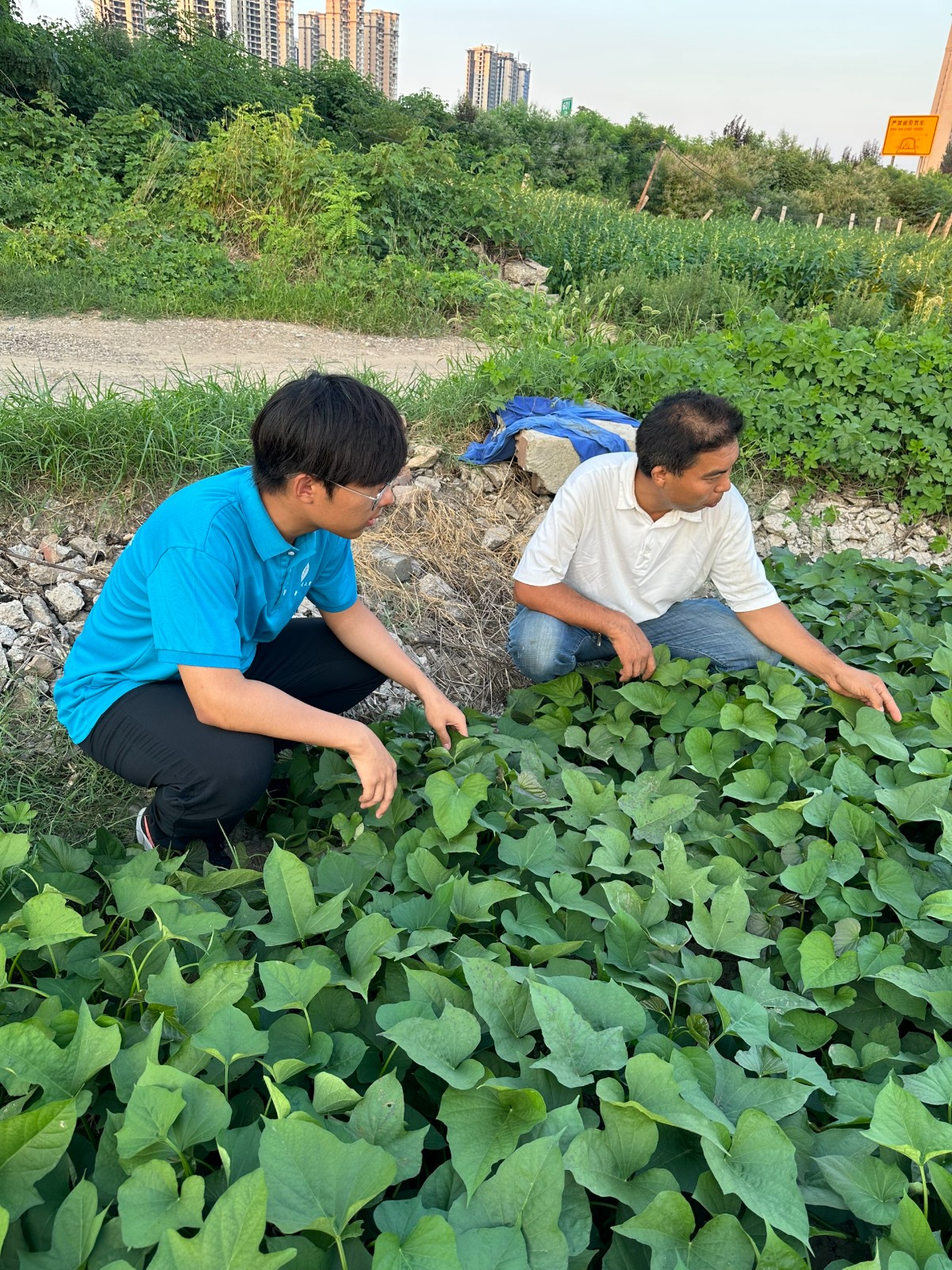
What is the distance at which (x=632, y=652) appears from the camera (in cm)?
251

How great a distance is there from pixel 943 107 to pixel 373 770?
3557 centimetres

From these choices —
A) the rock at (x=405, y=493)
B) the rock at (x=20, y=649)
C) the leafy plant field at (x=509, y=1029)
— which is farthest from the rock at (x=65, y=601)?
the rock at (x=405, y=493)

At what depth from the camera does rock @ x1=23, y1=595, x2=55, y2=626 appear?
275 centimetres

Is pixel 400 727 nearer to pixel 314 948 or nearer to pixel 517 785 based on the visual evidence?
pixel 517 785

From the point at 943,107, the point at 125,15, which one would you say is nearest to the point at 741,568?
the point at 125,15

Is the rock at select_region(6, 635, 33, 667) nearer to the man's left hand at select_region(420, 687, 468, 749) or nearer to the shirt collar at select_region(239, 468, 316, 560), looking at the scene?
the shirt collar at select_region(239, 468, 316, 560)

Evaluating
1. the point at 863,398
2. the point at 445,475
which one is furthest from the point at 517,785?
the point at 863,398

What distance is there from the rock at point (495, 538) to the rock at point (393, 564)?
17.1 inches

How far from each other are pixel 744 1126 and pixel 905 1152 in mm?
171

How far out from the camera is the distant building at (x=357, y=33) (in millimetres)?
41312

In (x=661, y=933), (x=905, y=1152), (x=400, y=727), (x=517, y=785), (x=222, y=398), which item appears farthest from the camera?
(x=222, y=398)

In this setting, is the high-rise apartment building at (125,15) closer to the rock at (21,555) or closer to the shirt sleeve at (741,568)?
the rock at (21,555)

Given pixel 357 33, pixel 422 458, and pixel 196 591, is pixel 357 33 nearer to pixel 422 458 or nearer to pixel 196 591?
pixel 422 458

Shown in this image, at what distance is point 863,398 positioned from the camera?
4.41 metres
